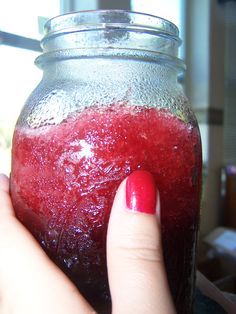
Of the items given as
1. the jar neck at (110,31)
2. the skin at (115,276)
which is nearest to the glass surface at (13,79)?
the jar neck at (110,31)

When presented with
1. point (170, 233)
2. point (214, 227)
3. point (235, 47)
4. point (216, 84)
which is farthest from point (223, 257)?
point (170, 233)

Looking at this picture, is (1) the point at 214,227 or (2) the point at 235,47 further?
(2) the point at 235,47

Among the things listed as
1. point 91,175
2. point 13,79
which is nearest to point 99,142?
point 91,175

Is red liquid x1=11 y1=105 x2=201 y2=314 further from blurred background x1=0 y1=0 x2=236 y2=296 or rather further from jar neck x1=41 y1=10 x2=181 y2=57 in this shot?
blurred background x1=0 y1=0 x2=236 y2=296

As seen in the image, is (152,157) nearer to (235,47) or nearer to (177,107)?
(177,107)

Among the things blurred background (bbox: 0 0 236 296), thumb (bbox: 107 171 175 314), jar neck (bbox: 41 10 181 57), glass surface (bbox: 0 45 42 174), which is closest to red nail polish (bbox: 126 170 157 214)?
thumb (bbox: 107 171 175 314)

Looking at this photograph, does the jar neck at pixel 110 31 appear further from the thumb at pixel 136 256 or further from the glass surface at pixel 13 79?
the glass surface at pixel 13 79

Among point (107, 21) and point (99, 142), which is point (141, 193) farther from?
point (107, 21)
